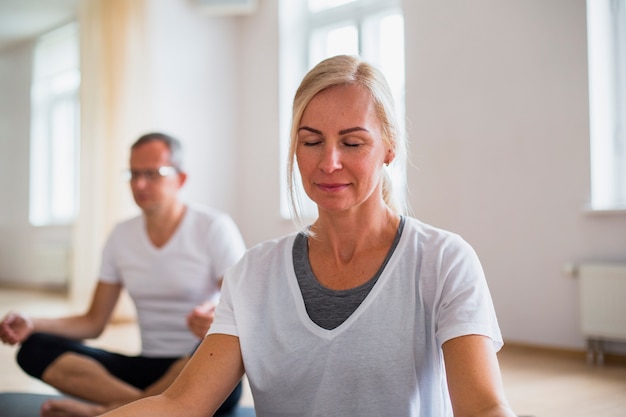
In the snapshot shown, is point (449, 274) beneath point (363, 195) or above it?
beneath

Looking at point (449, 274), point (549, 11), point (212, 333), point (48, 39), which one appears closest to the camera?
point (449, 274)

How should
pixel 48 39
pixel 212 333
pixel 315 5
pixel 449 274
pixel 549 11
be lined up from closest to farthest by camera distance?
pixel 449 274, pixel 212 333, pixel 549 11, pixel 48 39, pixel 315 5

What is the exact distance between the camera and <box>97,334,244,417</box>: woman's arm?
1.10 m

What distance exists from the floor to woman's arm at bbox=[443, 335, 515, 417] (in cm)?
181

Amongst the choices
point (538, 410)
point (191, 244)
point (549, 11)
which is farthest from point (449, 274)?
point (549, 11)

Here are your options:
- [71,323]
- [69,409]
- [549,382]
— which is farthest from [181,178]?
[549,382]

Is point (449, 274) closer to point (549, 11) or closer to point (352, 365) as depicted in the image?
point (352, 365)

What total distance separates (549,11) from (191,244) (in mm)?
2675

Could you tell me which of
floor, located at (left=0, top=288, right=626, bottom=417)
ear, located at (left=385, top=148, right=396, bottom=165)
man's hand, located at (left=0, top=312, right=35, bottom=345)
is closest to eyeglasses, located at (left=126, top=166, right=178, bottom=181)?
man's hand, located at (left=0, top=312, right=35, bottom=345)

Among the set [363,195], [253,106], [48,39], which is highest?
[48,39]

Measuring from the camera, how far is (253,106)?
624 cm

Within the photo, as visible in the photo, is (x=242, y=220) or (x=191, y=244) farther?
(x=242, y=220)

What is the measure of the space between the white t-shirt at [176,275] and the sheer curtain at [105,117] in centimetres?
322

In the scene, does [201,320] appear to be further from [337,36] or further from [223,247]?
[337,36]
